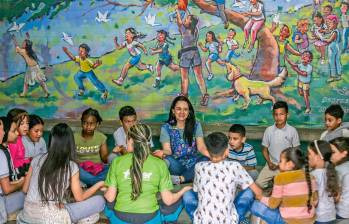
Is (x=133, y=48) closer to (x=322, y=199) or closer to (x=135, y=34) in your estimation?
(x=135, y=34)

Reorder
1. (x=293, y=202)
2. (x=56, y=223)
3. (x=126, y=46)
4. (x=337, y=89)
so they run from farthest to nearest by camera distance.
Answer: (x=126, y=46), (x=337, y=89), (x=56, y=223), (x=293, y=202)

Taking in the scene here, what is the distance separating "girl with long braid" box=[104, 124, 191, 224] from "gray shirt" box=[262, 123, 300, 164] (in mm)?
1999

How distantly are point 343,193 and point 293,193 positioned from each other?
547 millimetres

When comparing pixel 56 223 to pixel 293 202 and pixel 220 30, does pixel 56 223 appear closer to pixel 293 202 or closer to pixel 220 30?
pixel 293 202

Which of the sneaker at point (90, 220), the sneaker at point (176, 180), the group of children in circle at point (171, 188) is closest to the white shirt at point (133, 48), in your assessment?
the sneaker at point (176, 180)

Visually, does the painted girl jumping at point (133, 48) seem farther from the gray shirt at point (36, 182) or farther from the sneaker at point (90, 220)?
the gray shirt at point (36, 182)

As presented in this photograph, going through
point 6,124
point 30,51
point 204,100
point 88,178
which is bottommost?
point 88,178

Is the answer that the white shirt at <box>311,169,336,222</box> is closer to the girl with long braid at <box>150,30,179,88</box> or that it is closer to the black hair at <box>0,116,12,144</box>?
the black hair at <box>0,116,12,144</box>

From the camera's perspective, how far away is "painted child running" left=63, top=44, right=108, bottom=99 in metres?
7.13

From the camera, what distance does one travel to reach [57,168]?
384 cm

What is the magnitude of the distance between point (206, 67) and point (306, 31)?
1.35 metres

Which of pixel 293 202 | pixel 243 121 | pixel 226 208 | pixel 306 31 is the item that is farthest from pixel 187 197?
pixel 306 31

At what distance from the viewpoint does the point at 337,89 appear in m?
6.49

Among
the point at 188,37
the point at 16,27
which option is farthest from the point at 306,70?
the point at 16,27
